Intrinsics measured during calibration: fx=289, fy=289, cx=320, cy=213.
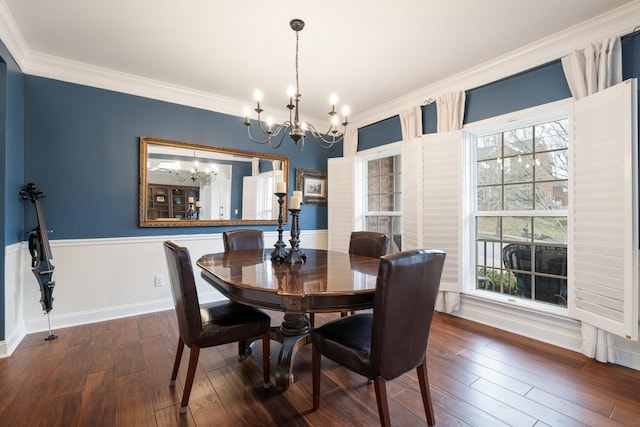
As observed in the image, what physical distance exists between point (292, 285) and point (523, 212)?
8.05 ft

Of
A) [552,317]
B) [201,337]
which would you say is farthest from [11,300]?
[552,317]

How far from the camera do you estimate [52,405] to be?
1.67 metres

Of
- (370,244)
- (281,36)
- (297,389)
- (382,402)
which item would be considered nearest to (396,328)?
(382,402)

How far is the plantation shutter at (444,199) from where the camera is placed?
3061 millimetres

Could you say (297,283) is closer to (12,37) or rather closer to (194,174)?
(194,174)

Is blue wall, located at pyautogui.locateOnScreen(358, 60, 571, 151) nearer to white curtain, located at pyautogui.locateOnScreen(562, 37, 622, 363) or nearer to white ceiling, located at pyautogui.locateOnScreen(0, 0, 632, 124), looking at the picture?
white curtain, located at pyautogui.locateOnScreen(562, 37, 622, 363)

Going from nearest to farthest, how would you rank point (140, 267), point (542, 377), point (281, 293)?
point (281, 293) → point (542, 377) → point (140, 267)

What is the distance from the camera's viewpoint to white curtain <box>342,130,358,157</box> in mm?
4316

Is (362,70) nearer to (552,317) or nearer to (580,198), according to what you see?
(580,198)

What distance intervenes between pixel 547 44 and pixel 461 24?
0.85m

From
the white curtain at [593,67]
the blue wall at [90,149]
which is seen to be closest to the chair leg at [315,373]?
the blue wall at [90,149]

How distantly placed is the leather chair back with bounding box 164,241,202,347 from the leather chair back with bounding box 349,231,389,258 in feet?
5.01

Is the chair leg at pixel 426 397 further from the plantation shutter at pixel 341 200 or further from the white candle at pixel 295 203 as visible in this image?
the plantation shutter at pixel 341 200

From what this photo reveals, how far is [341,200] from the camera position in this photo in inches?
171
